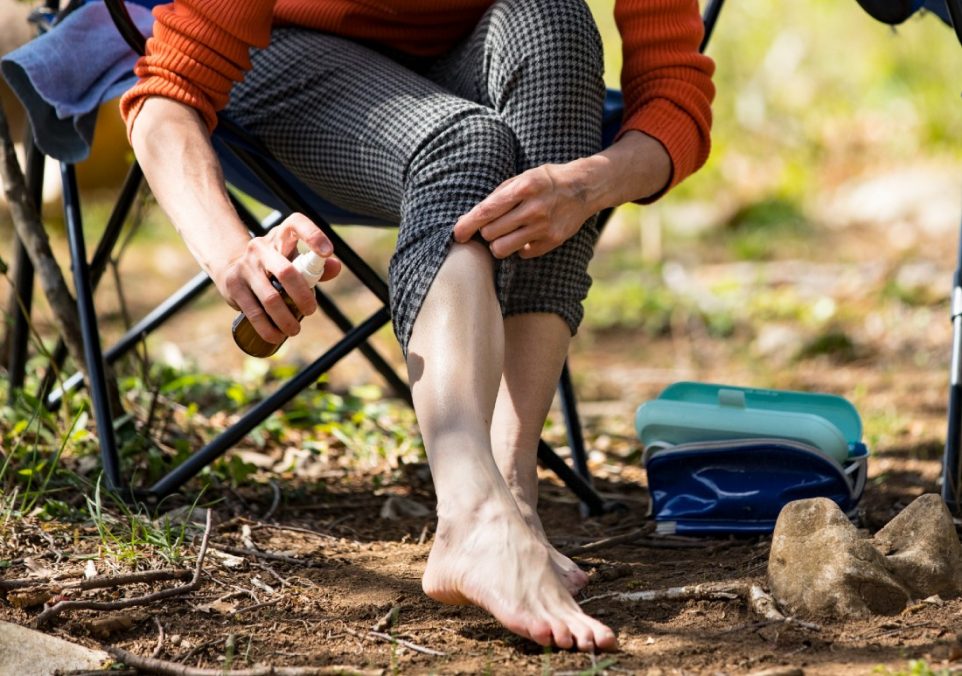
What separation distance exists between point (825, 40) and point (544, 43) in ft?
17.4

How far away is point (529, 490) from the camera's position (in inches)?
64.0

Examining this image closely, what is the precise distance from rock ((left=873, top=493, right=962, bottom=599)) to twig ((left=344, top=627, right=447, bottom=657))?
0.58m

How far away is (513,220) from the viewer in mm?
1473

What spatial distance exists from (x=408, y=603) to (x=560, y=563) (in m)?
0.21

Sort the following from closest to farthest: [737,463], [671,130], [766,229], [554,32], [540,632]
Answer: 1. [540,632]
2. [554,32]
3. [671,130]
4. [737,463]
5. [766,229]

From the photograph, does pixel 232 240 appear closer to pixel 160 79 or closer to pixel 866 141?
pixel 160 79

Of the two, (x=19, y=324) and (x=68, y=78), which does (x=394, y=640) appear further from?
(x=19, y=324)

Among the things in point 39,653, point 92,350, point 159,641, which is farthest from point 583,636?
point 92,350

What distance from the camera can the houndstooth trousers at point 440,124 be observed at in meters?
1.52

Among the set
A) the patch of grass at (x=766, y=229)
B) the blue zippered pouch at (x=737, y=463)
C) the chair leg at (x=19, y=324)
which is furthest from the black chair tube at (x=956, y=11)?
the patch of grass at (x=766, y=229)

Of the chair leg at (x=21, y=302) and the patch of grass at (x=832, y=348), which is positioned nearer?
the chair leg at (x=21, y=302)

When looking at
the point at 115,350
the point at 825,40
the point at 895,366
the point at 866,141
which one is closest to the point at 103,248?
the point at 115,350

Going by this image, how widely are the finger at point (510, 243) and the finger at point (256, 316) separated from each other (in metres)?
0.30

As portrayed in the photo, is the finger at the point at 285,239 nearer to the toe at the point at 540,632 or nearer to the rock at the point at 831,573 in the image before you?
the toe at the point at 540,632
